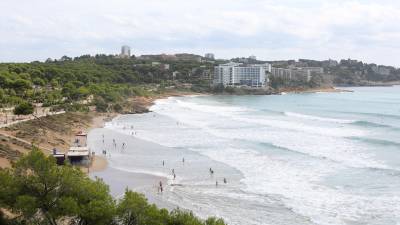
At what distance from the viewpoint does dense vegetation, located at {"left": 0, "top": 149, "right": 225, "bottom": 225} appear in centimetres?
1662

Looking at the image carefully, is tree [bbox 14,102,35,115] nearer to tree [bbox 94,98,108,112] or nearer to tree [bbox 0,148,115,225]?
tree [bbox 94,98,108,112]

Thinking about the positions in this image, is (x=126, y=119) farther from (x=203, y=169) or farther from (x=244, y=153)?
(x=203, y=169)

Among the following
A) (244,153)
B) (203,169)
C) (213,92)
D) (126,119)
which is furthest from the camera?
(213,92)

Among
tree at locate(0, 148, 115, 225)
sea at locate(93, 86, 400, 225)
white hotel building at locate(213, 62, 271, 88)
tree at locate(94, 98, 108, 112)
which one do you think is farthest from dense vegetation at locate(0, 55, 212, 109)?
tree at locate(0, 148, 115, 225)

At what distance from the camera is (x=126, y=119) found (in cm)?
7825

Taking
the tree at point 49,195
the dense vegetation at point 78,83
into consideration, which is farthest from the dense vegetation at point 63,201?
the dense vegetation at point 78,83

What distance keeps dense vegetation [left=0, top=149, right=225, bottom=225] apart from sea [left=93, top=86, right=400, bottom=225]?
10.3m

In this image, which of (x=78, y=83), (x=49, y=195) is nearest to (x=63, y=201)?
(x=49, y=195)

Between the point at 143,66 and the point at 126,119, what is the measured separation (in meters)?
105

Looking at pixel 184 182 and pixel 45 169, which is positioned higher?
pixel 45 169

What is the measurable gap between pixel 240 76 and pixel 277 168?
153074 millimetres

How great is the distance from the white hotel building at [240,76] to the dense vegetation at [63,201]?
544 feet

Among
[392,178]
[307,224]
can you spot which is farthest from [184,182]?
[392,178]

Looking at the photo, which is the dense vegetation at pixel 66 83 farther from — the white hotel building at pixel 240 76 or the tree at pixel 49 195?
the tree at pixel 49 195
